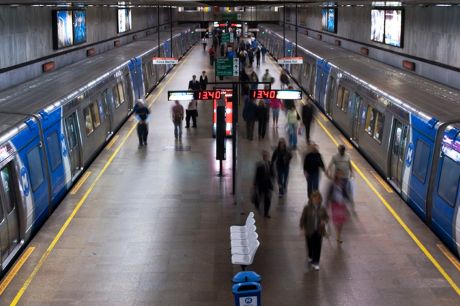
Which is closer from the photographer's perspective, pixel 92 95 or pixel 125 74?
pixel 92 95

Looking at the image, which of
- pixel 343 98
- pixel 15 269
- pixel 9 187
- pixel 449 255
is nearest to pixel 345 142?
pixel 343 98

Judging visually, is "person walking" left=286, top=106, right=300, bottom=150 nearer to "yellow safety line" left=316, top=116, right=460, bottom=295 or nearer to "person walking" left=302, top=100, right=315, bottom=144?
"person walking" left=302, top=100, right=315, bottom=144

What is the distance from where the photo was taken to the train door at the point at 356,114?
18661 millimetres

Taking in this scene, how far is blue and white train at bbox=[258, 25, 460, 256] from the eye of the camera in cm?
1091

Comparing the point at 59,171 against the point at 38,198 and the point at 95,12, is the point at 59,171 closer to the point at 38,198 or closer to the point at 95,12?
the point at 38,198

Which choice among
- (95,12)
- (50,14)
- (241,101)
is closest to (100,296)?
(50,14)

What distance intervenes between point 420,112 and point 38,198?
7660 millimetres

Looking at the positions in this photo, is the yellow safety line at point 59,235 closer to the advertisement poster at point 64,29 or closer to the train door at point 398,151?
the train door at point 398,151

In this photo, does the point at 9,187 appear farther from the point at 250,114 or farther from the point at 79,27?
the point at 79,27

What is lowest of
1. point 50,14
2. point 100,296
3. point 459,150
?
point 100,296

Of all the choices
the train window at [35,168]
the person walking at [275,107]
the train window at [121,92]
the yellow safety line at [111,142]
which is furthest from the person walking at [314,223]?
the train window at [121,92]

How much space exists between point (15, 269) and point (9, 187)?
135 cm

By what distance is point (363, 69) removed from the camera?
72.9 ft

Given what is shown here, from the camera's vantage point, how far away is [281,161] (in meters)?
13.8
